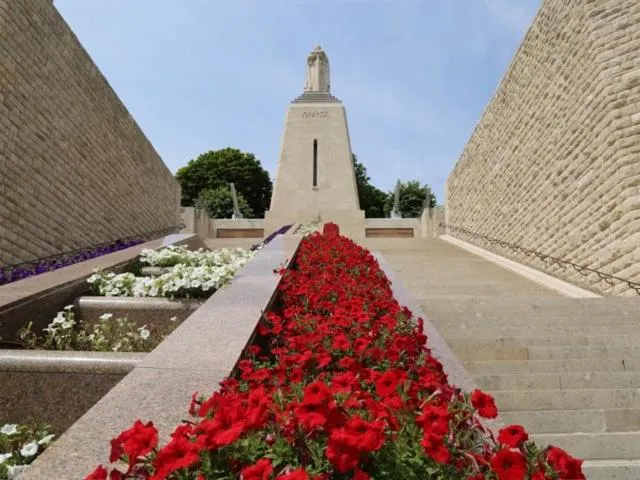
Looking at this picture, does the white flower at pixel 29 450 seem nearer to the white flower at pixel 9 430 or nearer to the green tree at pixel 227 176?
the white flower at pixel 9 430

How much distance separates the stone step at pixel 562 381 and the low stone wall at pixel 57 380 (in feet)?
7.62

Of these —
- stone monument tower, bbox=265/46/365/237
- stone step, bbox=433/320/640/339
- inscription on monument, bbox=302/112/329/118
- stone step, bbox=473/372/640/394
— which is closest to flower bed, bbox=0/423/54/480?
stone step, bbox=473/372/640/394

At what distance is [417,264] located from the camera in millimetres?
9023

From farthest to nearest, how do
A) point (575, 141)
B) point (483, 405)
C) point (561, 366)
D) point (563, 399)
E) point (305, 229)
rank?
point (305, 229), point (575, 141), point (561, 366), point (563, 399), point (483, 405)

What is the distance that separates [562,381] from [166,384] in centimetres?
270

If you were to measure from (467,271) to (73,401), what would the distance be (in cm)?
703

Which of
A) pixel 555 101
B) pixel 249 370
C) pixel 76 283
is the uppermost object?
pixel 555 101

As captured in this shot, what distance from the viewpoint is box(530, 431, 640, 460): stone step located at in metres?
2.57

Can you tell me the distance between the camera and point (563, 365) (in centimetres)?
342

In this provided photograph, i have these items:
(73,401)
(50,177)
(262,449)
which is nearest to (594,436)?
(262,449)

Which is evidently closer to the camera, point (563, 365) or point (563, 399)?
point (563, 399)

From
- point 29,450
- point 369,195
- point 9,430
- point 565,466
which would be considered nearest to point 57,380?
point 9,430

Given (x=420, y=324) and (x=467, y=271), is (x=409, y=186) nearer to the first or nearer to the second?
(x=467, y=271)

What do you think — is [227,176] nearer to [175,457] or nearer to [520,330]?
[520,330]
